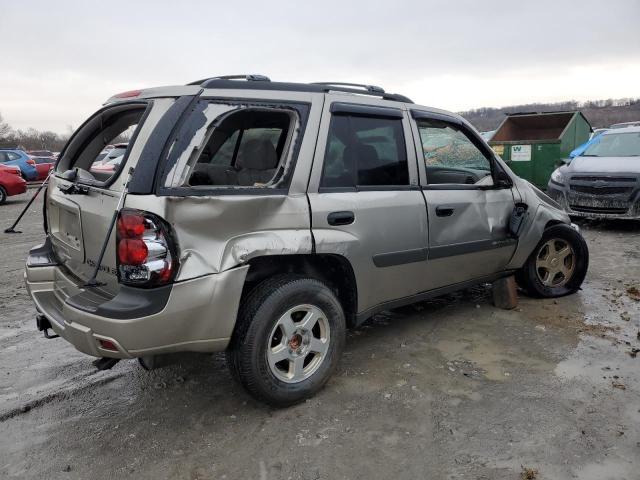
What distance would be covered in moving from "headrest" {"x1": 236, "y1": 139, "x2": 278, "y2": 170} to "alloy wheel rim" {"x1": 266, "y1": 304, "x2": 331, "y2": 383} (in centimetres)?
96

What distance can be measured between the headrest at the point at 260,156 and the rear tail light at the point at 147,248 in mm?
988

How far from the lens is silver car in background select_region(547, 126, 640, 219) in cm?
798

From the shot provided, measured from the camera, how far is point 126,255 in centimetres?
254

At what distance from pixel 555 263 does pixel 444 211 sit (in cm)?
181

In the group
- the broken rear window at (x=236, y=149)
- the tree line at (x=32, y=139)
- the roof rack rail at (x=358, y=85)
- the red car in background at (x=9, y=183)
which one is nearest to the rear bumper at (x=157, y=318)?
the broken rear window at (x=236, y=149)

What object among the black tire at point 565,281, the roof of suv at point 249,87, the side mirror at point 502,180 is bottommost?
the black tire at point 565,281

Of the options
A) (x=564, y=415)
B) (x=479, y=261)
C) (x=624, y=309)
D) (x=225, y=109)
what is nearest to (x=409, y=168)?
(x=479, y=261)

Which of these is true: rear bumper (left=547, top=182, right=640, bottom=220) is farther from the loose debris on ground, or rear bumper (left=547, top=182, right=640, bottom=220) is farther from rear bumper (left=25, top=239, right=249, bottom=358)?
rear bumper (left=25, top=239, right=249, bottom=358)

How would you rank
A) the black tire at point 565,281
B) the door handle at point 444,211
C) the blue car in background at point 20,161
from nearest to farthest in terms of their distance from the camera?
the door handle at point 444,211
the black tire at point 565,281
the blue car in background at point 20,161

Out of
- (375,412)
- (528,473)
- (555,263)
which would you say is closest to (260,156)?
(375,412)

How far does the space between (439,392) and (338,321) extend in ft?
2.51

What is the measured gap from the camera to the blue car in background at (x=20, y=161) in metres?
18.9

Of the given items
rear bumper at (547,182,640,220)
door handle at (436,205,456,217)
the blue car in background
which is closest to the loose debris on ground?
door handle at (436,205,456,217)

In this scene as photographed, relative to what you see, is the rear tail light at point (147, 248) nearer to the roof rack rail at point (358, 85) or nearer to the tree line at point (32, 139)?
the roof rack rail at point (358, 85)
